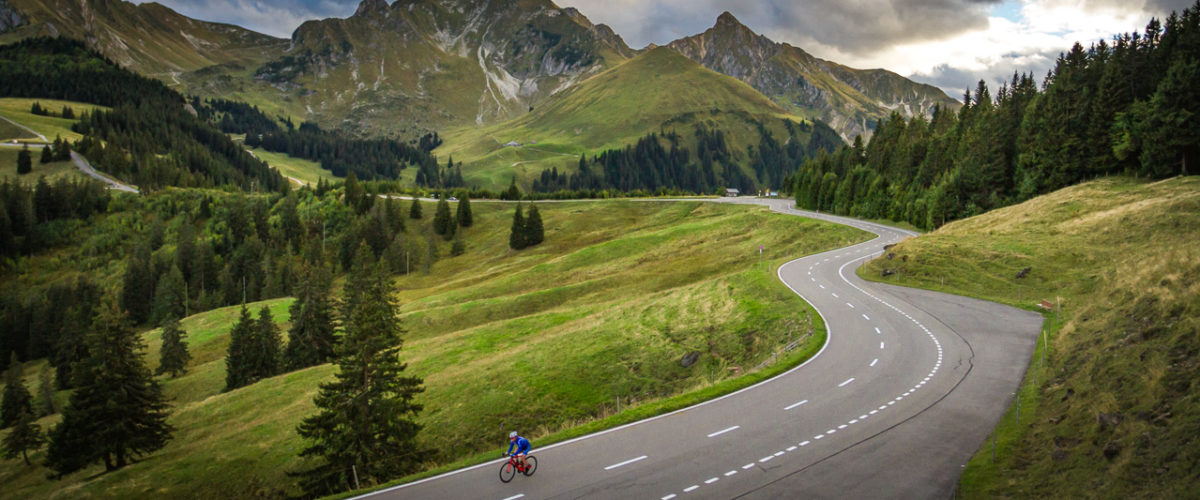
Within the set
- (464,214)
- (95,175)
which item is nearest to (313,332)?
(464,214)

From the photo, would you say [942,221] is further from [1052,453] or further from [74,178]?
[74,178]

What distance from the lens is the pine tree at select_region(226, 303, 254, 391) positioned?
192 ft

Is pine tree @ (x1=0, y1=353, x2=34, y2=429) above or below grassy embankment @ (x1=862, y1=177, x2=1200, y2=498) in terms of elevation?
below

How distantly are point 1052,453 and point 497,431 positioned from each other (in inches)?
984

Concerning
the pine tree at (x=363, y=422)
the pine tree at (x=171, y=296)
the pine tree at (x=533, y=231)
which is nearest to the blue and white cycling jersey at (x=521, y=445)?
the pine tree at (x=363, y=422)

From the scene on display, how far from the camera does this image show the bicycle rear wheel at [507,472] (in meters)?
17.5

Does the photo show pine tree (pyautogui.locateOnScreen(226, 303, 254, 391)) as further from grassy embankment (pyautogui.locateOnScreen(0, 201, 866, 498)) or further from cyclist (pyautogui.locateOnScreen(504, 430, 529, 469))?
cyclist (pyautogui.locateOnScreen(504, 430, 529, 469))

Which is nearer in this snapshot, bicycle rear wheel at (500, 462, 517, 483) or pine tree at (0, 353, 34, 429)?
bicycle rear wheel at (500, 462, 517, 483)

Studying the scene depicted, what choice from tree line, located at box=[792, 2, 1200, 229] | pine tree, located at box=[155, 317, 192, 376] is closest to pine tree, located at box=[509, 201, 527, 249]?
pine tree, located at box=[155, 317, 192, 376]

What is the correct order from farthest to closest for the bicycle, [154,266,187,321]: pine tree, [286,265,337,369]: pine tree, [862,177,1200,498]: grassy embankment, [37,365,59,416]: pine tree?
[154,266,187,321]: pine tree, [37,365,59,416]: pine tree, [286,265,337,369]: pine tree, the bicycle, [862,177,1200,498]: grassy embankment

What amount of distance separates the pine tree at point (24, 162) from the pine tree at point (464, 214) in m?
153

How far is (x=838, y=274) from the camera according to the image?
5112cm

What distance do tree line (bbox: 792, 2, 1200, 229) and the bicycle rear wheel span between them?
242 ft

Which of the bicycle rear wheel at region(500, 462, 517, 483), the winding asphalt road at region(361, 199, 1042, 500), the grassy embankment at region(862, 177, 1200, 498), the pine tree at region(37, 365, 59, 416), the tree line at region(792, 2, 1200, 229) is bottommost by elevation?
the pine tree at region(37, 365, 59, 416)
